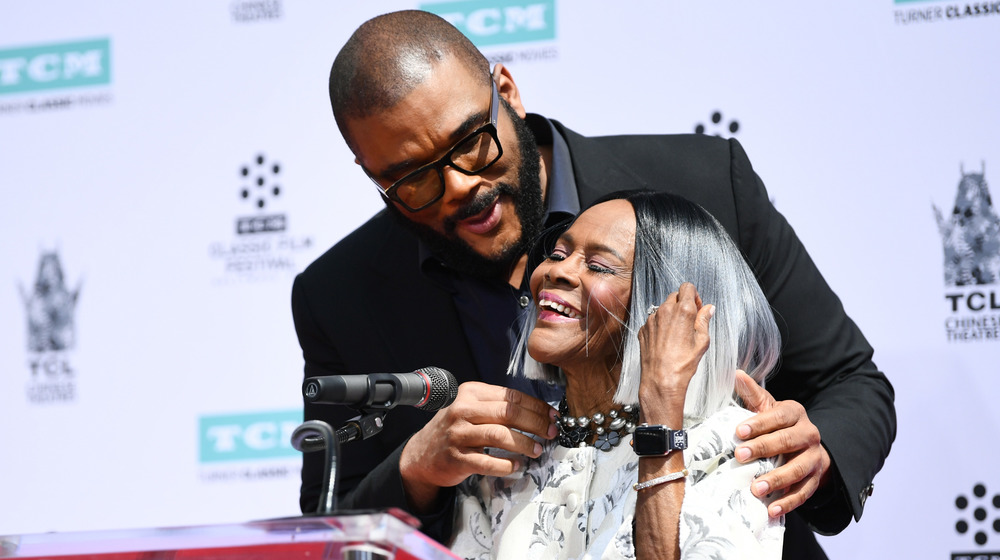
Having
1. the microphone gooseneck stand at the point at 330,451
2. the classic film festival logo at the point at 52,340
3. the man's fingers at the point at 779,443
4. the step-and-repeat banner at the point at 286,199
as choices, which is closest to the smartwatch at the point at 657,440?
the man's fingers at the point at 779,443

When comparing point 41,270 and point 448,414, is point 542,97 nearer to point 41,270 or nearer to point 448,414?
point 448,414

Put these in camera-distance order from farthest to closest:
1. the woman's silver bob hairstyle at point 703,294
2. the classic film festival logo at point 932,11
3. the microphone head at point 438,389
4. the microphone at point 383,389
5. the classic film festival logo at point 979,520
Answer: the classic film festival logo at point 932,11, the classic film festival logo at point 979,520, the woman's silver bob hairstyle at point 703,294, the microphone head at point 438,389, the microphone at point 383,389

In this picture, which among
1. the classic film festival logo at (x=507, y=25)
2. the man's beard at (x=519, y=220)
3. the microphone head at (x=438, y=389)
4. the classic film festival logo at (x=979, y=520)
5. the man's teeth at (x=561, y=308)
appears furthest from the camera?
the classic film festival logo at (x=507, y=25)

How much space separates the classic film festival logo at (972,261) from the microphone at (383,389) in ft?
6.06

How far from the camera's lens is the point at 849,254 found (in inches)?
124

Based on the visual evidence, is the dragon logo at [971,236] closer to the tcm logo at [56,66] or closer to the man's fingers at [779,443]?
the man's fingers at [779,443]

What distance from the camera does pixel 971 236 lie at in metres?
3.06

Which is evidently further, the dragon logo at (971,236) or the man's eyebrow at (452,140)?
the dragon logo at (971,236)

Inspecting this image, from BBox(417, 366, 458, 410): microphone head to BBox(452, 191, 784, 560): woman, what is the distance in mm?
348

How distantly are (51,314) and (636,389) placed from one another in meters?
2.68

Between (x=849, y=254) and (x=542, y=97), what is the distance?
1.10 meters

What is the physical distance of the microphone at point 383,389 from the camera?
1.57m

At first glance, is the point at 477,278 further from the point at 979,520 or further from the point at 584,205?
the point at 979,520

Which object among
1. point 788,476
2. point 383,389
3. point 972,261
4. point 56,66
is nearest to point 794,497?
point 788,476
